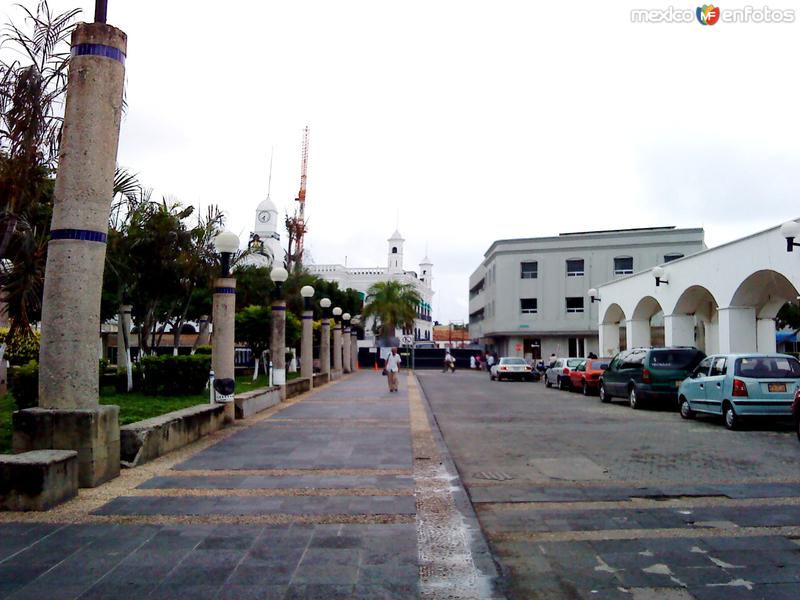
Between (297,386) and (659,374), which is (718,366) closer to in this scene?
(659,374)

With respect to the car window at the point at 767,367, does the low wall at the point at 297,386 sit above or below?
below

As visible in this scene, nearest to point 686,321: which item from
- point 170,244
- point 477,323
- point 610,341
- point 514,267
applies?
point 610,341

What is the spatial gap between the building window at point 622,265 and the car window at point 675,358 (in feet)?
113

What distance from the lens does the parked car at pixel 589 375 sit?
24.5 m

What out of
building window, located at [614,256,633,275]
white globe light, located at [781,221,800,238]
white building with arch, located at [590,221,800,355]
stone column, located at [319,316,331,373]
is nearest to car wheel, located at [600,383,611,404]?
white building with arch, located at [590,221,800,355]

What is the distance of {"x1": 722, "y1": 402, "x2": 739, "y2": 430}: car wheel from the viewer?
519 inches

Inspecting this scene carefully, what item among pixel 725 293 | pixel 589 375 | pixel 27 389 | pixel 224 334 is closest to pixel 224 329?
pixel 224 334

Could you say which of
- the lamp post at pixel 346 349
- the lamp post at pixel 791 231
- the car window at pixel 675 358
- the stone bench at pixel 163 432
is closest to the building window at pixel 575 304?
the lamp post at pixel 346 349

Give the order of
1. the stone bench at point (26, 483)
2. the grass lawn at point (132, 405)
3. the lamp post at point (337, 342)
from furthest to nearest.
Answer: the lamp post at point (337, 342), the grass lawn at point (132, 405), the stone bench at point (26, 483)

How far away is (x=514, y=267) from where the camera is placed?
5428cm

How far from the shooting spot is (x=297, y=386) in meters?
22.6

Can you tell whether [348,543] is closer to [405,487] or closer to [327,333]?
[405,487]

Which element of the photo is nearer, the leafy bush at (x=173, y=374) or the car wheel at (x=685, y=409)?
the car wheel at (x=685, y=409)

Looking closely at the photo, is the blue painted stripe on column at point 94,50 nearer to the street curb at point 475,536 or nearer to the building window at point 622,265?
the street curb at point 475,536
